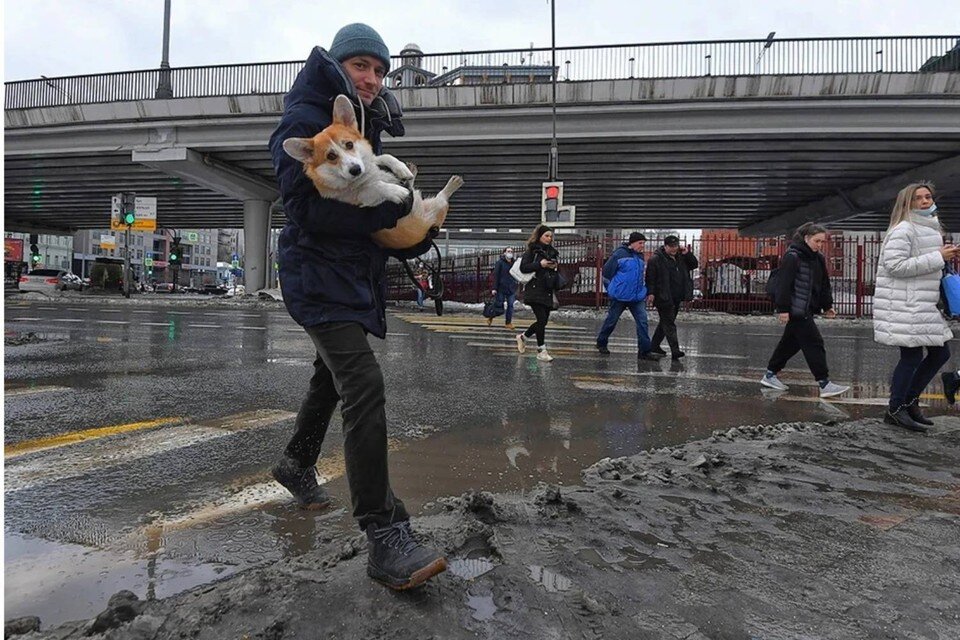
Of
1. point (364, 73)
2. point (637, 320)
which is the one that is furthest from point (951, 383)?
point (364, 73)

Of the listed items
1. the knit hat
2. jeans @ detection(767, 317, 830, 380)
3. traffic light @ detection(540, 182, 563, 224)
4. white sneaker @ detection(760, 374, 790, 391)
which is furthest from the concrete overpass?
the knit hat

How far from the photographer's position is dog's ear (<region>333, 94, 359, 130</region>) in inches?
84.4

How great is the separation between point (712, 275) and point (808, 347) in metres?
17.4

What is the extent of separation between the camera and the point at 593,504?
9.52ft

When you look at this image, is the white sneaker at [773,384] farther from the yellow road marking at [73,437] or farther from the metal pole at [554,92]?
the metal pole at [554,92]

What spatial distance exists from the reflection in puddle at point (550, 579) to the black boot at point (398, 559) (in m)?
0.35

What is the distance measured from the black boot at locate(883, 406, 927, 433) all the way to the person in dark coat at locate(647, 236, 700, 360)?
411 cm

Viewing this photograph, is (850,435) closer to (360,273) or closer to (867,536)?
(867,536)

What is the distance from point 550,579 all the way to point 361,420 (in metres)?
0.87

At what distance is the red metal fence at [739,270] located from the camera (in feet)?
67.9

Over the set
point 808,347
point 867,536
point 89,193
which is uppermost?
point 89,193

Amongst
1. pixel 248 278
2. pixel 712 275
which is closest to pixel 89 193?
pixel 248 278

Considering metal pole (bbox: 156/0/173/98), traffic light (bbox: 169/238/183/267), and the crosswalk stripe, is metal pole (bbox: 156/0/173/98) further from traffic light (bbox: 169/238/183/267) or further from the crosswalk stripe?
the crosswalk stripe

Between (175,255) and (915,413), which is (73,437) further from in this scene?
(175,255)
